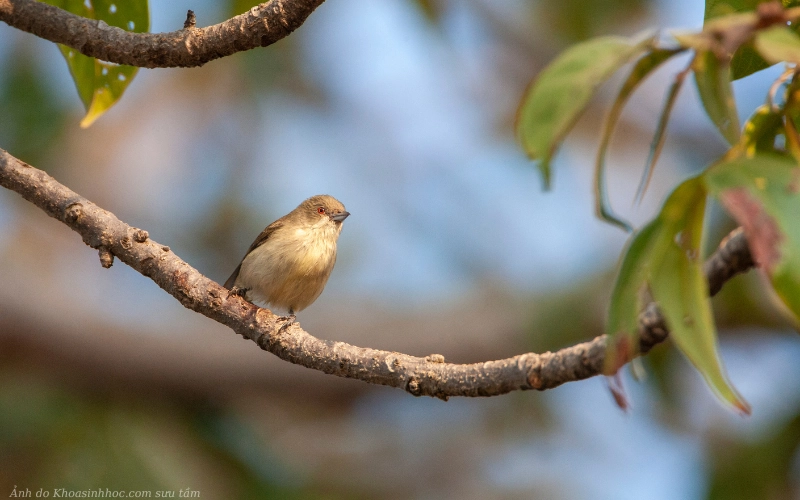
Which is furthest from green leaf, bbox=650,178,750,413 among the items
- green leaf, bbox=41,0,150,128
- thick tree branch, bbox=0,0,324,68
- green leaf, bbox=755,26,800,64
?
green leaf, bbox=41,0,150,128

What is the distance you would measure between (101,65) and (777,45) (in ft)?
8.91

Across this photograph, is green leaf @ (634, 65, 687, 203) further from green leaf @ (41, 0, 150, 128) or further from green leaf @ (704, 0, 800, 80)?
green leaf @ (41, 0, 150, 128)

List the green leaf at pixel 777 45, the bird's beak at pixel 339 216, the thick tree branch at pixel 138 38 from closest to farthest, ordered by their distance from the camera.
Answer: the green leaf at pixel 777 45
the thick tree branch at pixel 138 38
the bird's beak at pixel 339 216

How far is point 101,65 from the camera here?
10.3 ft

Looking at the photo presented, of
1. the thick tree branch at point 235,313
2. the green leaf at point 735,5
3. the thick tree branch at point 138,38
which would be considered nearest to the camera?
the green leaf at point 735,5

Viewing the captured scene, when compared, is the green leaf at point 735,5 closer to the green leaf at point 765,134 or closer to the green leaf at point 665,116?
the green leaf at point 765,134

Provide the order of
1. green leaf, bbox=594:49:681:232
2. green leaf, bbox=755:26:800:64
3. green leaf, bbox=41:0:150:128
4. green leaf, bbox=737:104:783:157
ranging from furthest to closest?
green leaf, bbox=41:0:150:128, green leaf, bbox=737:104:783:157, green leaf, bbox=594:49:681:232, green leaf, bbox=755:26:800:64

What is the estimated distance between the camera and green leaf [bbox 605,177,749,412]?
1.27 metres

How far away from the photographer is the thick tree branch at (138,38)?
8.78 feet

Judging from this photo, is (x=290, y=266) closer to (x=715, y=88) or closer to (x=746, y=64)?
(x=746, y=64)

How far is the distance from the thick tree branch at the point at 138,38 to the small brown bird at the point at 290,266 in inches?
90.1

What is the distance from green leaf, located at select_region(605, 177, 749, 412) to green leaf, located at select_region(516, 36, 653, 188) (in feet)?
0.88

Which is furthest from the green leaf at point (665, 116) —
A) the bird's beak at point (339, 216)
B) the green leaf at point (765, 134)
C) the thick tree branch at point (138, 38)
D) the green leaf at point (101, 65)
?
the bird's beak at point (339, 216)

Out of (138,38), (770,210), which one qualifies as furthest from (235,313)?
(770,210)
